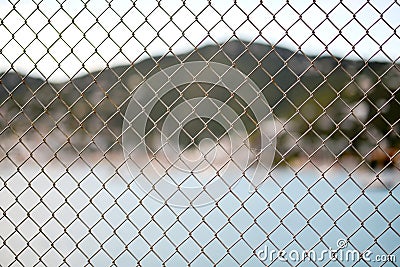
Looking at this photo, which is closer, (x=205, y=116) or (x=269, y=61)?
(x=205, y=116)

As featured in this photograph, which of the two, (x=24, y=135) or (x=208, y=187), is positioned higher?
(x=24, y=135)

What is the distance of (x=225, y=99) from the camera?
223 cm

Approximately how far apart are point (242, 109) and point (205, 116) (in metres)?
0.17

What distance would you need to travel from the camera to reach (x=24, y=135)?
2213 mm

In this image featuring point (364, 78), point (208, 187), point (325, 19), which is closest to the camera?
point (325, 19)

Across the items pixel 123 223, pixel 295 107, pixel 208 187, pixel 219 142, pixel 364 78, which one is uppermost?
pixel 364 78

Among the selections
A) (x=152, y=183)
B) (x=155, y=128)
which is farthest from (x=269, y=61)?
(x=152, y=183)

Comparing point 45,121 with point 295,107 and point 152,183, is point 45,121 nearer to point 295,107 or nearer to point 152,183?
point 152,183

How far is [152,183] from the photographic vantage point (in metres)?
2.19

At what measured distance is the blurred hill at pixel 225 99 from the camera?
2.04 metres

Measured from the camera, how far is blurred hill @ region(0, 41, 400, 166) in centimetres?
204

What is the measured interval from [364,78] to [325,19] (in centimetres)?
59

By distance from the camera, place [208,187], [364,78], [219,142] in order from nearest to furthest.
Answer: [219,142]
[208,187]
[364,78]

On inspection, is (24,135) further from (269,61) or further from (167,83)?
(269,61)
